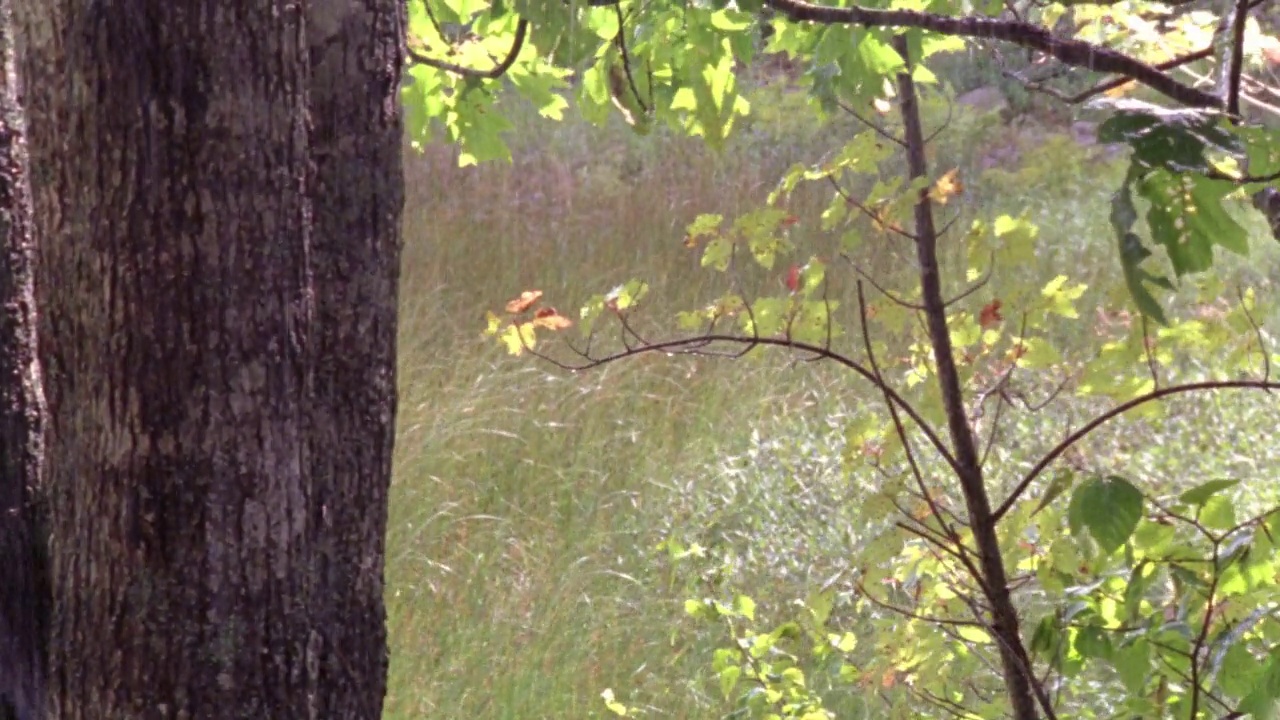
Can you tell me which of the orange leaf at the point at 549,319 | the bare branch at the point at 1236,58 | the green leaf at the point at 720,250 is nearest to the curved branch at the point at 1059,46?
the bare branch at the point at 1236,58

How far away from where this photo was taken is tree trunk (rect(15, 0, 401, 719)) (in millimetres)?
1223

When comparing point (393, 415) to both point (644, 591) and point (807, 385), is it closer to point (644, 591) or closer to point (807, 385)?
point (644, 591)

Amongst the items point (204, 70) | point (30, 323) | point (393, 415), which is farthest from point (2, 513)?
point (204, 70)

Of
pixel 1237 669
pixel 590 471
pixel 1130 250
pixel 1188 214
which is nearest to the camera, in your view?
pixel 1130 250

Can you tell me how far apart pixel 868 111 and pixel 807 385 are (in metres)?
3.55

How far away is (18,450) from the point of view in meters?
1.78

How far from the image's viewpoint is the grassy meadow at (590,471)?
4000 mm

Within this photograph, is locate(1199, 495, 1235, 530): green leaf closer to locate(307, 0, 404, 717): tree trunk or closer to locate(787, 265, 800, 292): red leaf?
locate(787, 265, 800, 292): red leaf

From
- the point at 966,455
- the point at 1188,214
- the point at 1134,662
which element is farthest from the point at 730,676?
the point at 1188,214

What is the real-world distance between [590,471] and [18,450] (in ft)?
10.7

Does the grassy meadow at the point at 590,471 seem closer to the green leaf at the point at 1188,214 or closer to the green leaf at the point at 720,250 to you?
the green leaf at the point at 720,250

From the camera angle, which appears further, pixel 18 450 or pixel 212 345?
pixel 18 450

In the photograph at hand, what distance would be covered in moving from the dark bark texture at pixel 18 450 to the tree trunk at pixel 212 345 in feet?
1.24

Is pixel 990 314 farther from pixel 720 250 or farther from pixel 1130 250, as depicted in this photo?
pixel 1130 250
